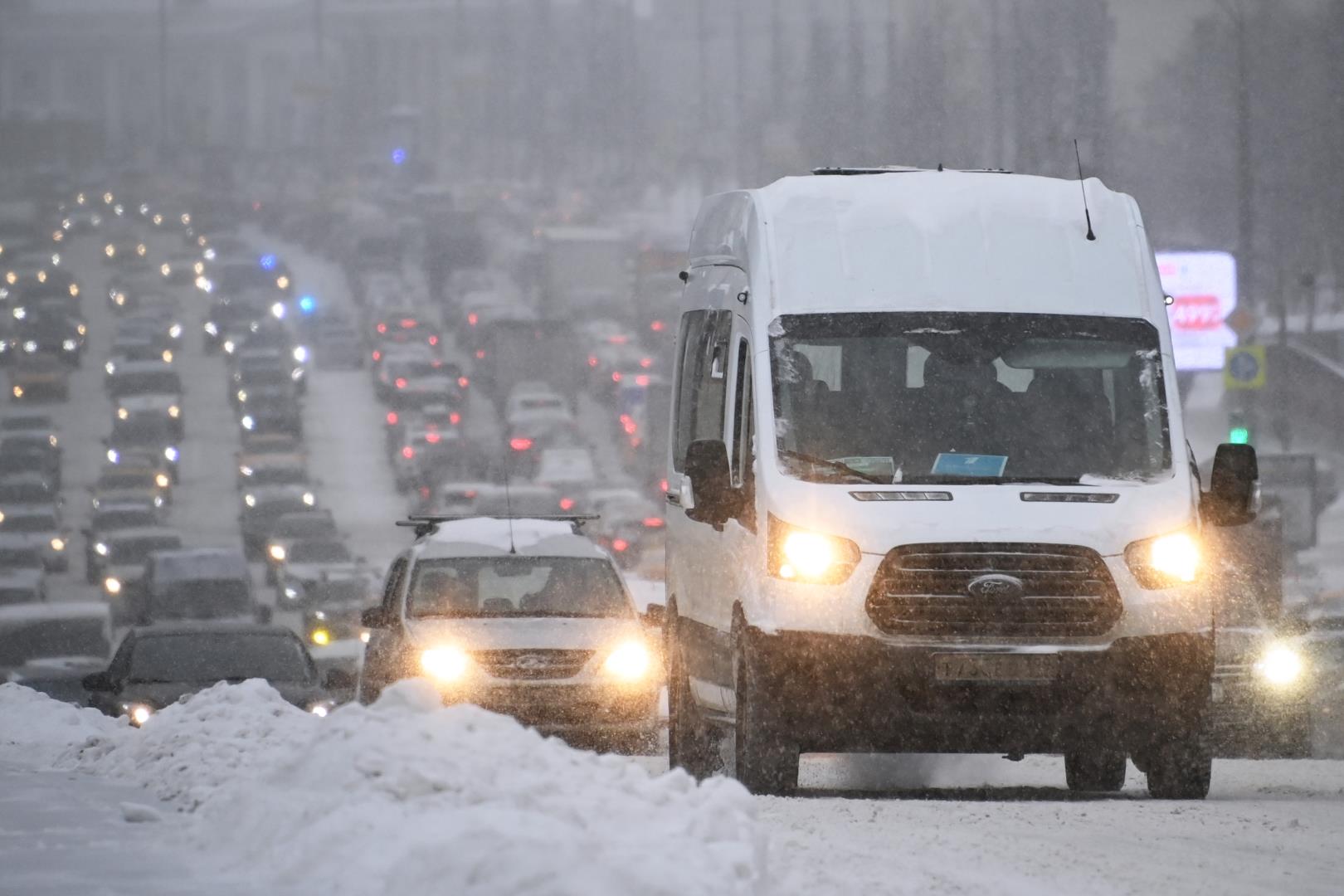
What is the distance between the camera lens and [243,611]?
40688mm

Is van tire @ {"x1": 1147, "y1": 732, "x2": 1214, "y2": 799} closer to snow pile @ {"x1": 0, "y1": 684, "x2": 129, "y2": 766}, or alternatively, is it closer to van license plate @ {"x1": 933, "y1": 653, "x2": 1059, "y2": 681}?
van license plate @ {"x1": 933, "y1": 653, "x2": 1059, "y2": 681}

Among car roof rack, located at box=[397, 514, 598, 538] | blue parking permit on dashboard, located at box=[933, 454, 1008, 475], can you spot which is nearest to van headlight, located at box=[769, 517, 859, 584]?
blue parking permit on dashboard, located at box=[933, 454, 1008, 475]

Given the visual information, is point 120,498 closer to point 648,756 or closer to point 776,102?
point 648,756

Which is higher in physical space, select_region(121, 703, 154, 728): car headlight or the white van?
the white van

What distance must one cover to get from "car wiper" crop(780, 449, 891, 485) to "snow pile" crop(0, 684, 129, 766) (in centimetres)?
444

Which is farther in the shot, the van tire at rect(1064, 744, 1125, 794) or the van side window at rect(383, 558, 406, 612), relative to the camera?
the van side window at rect(383, 558, 406, 612)

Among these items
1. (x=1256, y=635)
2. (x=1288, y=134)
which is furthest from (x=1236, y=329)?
(x=1288, y=134)

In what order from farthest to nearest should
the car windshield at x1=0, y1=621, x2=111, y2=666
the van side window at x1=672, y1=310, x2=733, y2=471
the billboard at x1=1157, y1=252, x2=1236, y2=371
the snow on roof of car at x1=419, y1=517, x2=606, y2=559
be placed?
the billboard at x1=1157, y1=252, x2=1236, y2=371 → the car windshield at x1=0, y1=621, x2=111, y2=666 → the snow on roof of car at x1=419, y1=517, x2=606, y2=559 → the van side window at x1=672, y1=310, x2=733, y2=471

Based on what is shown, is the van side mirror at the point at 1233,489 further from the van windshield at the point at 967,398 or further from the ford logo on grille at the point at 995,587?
the ford logo on grille at the point at 995,587

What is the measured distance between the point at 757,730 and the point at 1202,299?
159ft

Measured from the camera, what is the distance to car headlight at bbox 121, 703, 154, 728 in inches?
701

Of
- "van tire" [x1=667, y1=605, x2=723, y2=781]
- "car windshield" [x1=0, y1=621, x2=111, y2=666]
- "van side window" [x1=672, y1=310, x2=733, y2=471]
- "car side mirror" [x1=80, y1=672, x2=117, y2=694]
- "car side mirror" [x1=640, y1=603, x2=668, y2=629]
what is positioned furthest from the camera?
"car windshield" [x1=0, y1=621, x2=111, y2=666]

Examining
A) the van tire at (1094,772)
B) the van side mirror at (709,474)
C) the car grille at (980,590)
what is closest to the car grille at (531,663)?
the van tire at (1094,772)

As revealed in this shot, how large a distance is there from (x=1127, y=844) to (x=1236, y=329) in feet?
116
